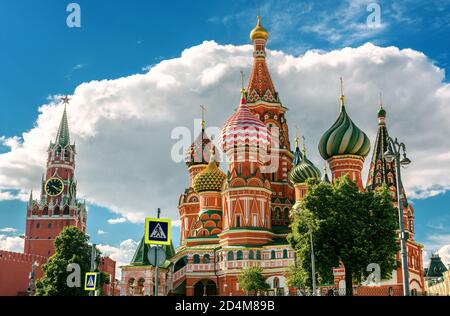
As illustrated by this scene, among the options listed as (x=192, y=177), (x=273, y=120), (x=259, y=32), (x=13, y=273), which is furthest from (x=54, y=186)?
(x=273, y=120)

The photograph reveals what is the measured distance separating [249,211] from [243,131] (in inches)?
381

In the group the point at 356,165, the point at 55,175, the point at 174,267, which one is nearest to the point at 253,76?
the point at 356,165

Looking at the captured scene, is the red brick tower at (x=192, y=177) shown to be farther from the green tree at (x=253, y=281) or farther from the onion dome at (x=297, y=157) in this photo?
the green tree at (x=253, y=281)

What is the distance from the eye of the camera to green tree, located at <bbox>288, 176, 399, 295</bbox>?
39.8 metres

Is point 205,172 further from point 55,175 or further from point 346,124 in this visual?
point 55,175

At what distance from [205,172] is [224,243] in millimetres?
12009

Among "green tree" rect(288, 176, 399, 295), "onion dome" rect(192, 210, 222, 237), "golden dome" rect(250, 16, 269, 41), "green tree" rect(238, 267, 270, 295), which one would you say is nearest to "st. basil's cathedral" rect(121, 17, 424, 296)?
"onion dome" rect(192, 210, 222, 237)

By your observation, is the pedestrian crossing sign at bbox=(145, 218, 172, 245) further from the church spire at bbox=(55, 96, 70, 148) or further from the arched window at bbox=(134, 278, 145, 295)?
the church spire at bbox=(55, 96, 70, 148)

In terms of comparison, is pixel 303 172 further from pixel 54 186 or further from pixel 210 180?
pixel 54 186

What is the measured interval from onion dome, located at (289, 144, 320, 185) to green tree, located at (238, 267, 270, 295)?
1511cm

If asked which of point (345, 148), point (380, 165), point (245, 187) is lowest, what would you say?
point (245, 187)

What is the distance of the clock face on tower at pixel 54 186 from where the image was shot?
11994 centimetres

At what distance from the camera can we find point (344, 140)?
64.8m

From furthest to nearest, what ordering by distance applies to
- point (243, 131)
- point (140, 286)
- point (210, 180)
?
1. point (210, 180)
2. point (243, 131)
3. point (140, 286)
